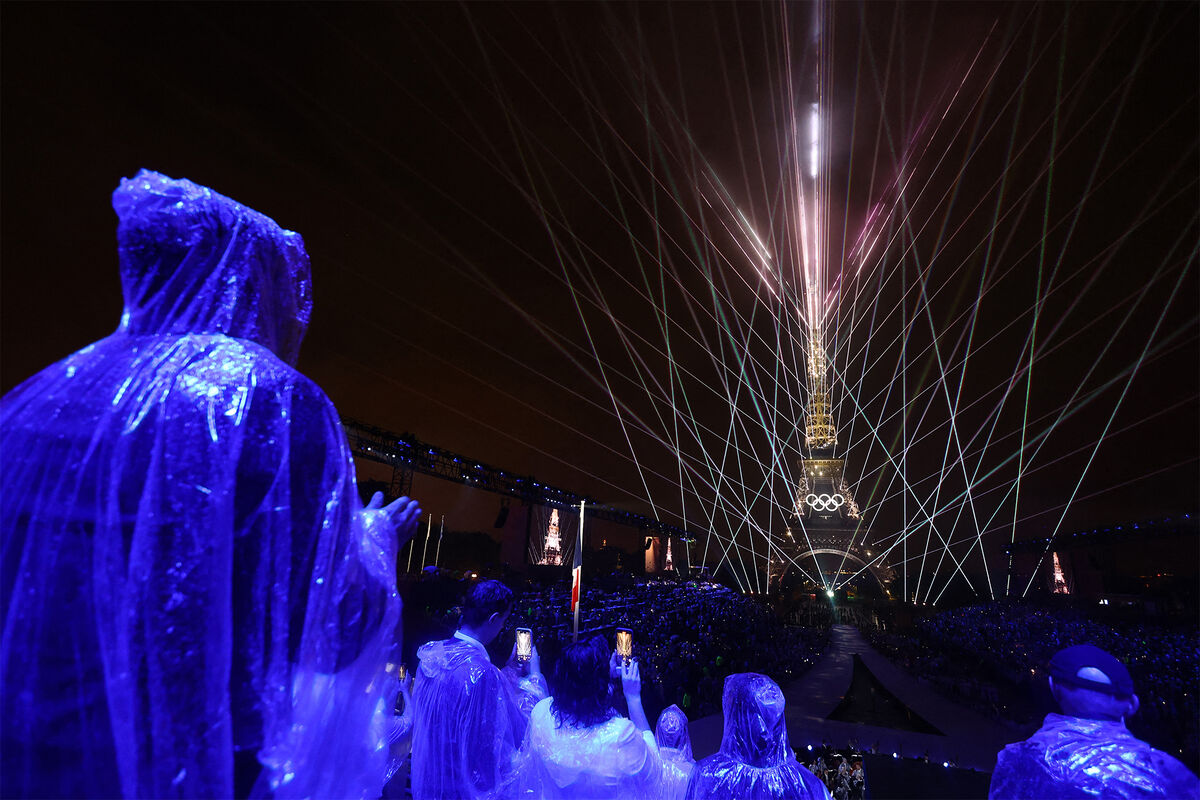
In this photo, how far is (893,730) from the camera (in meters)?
10.9

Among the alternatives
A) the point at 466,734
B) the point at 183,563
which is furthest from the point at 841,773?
the point at 183,563

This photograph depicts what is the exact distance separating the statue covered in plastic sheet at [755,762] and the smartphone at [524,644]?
10.7ft

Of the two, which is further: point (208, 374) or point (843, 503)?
point (843, 503)

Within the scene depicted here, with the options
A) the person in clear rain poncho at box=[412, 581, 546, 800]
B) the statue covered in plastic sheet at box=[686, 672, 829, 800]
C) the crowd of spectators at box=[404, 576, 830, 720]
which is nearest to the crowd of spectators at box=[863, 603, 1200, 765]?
the crowd of spectators at box=[404, 576, 830, 720]

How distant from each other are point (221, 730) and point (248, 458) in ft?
1.86

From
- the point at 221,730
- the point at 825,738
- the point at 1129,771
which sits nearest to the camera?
the point at 221,730

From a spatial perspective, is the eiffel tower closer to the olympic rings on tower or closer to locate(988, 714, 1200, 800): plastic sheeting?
the olympic rings on tower

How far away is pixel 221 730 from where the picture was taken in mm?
1078

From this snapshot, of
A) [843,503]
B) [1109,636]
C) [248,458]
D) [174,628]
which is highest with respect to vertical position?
[843,503]

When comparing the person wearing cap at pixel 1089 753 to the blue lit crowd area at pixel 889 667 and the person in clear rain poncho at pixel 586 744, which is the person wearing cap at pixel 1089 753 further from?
the blue lit crowd area at pixel 889 667

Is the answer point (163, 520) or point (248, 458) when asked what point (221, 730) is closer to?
point (163, 520)

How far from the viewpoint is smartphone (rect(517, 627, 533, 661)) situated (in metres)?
5.83

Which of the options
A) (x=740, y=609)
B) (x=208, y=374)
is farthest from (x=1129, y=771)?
(x=740, y=609)

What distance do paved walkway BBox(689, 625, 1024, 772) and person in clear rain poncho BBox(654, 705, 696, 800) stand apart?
5787 millimetres
